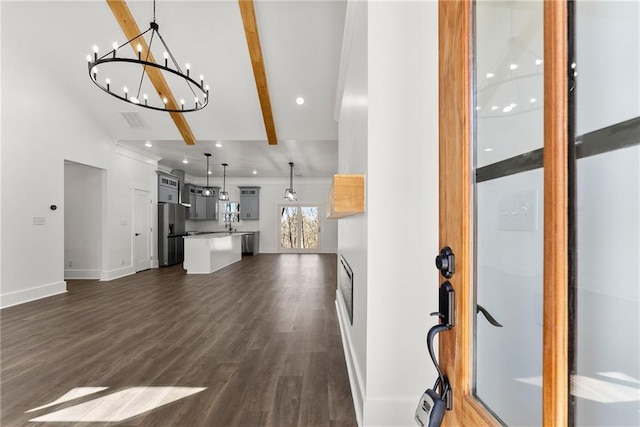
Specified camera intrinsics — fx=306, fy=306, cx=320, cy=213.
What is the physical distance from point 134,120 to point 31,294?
133 inches

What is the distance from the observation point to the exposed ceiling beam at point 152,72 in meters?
4.00

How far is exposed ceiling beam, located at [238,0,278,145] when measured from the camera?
3.96 meters

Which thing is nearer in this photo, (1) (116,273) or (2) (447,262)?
(2) (447,262)

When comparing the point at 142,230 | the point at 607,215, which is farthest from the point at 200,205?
the point at 607,215

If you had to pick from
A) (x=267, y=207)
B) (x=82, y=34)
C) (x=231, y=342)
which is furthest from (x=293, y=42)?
(x=267, y=207)

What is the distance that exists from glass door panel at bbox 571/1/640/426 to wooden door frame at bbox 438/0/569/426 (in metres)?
0.02

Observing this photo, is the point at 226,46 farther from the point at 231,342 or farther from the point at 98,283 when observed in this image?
Result: the point at 98,283

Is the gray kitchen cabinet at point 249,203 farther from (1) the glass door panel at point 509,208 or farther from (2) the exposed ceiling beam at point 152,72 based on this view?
(1) the glass door panel at point 509,208

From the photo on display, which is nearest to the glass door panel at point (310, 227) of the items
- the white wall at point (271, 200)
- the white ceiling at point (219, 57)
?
the white wall at point (271, 200)

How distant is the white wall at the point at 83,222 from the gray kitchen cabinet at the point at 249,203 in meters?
5.39

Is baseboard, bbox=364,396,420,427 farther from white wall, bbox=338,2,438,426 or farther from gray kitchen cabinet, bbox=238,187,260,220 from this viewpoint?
gray kitchen cabinet, bbox=238,187,260,220

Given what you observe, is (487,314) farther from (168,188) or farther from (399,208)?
(168,188)

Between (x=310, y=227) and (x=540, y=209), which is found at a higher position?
(x=540, y=209)

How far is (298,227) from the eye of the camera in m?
11.6
